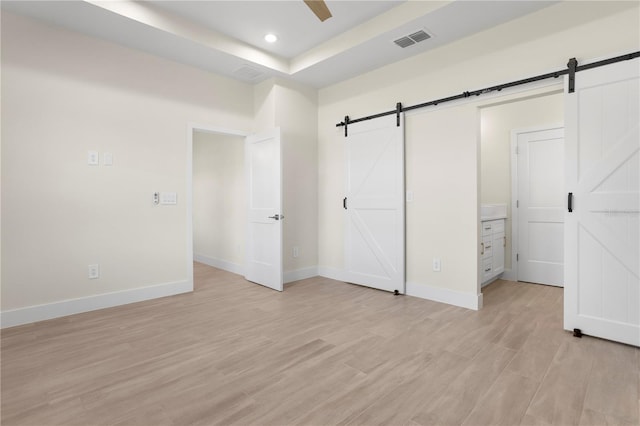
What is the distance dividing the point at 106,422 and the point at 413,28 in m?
3.87

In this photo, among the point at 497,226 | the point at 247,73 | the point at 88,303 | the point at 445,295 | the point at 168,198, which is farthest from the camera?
the point at 497,226

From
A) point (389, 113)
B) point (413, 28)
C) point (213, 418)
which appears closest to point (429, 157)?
point (389, 113)

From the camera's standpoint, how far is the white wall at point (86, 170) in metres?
2.90

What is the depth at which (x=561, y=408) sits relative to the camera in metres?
1.69

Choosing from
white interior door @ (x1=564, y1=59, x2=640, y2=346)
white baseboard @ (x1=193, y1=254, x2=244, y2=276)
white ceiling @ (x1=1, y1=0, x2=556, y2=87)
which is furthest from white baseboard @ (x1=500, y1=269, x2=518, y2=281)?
white baseboard @ (x1=193, y1=254, x2=244, y2=276)

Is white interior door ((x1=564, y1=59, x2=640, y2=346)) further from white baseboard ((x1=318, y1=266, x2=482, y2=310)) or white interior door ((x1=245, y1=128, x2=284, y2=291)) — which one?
white interior door ((x1=245, y1=128, x2=284, y2=291))

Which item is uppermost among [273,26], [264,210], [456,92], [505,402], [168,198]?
[273,26]

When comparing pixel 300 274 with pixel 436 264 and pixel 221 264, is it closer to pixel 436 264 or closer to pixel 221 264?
pixel 221 264

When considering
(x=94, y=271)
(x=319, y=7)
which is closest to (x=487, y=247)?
(x=319, y=7)

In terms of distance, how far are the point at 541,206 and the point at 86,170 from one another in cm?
561

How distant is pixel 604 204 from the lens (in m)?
2.48

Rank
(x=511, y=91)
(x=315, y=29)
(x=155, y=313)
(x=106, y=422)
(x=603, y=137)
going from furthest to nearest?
(x=315, y=29), (x=155, y=313), (x=511, y=91), (x=603, y=137), (x=106, y=422)

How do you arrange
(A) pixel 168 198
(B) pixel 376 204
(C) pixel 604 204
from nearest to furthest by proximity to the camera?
(C) pixel 604 204, (A) pixel 168 198, (B) pixel 376 204

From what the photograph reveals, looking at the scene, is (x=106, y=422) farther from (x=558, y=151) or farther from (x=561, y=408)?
(x=558, y=151)
